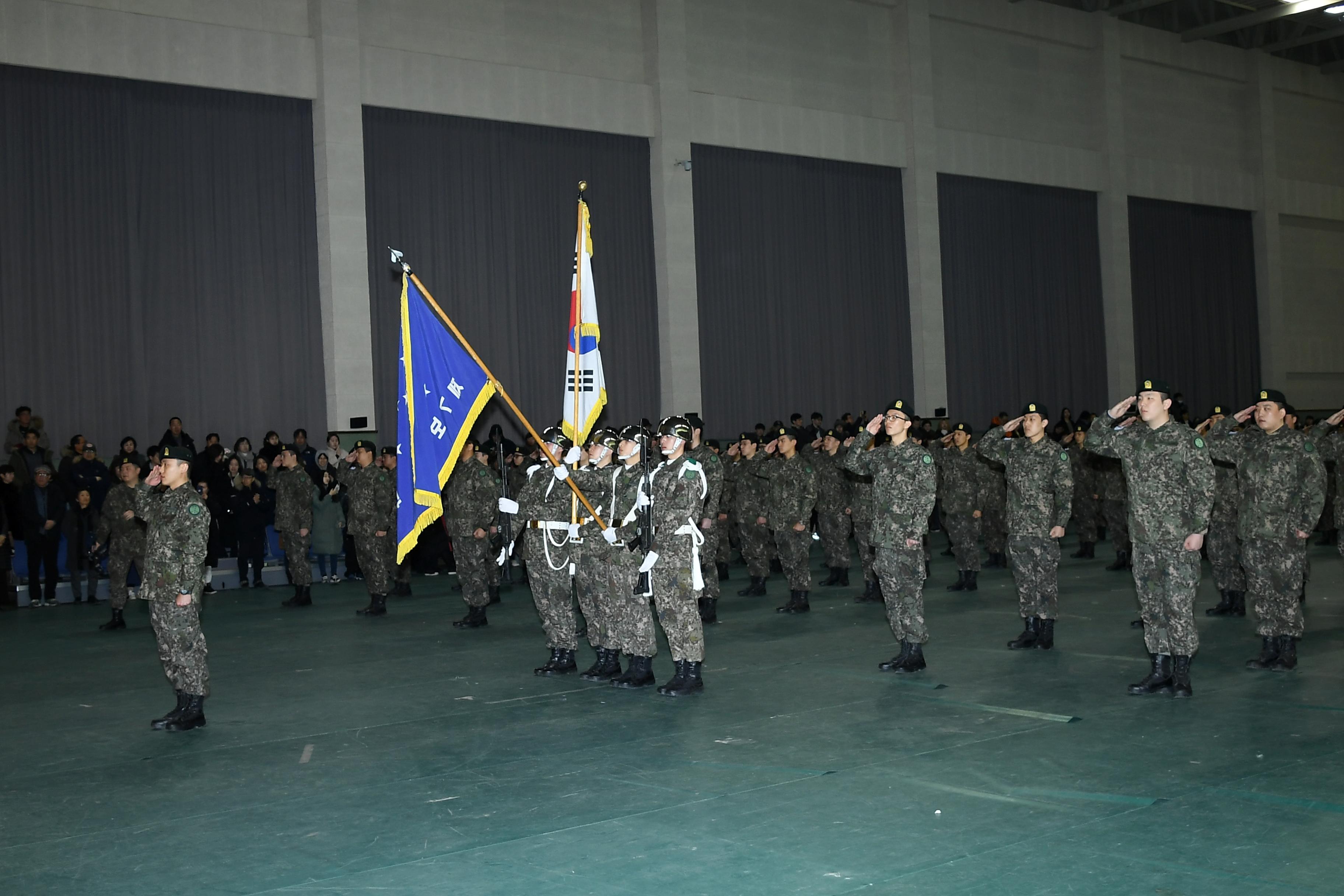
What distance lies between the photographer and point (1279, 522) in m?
8.73

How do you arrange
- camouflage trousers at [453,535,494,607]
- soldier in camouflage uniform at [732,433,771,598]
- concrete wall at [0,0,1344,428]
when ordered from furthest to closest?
concrete wall at [0,0,1344,428] → soldier in camouflage uniform at [732,433,771,598] → camouflage trousers at [453,535,494,607]

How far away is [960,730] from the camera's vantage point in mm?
7188

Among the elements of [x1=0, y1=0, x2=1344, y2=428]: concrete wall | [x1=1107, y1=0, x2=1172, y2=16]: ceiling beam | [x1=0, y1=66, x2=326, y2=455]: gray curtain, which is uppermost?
[x1=1107, y1=0, x2=1172, y2=16]: ceiling beam

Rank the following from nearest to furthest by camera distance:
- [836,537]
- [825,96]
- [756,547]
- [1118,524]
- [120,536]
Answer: [120,536] → [756,547] → [836,537] → [1118,524] → [825,96]

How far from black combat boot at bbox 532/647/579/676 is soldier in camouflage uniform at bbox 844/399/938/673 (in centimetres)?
231

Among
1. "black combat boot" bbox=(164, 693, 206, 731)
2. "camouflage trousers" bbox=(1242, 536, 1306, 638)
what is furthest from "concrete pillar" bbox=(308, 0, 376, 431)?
"camouflage trousers" bbox=(1242, 536, 1306, 638)

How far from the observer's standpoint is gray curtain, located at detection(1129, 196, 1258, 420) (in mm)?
30281

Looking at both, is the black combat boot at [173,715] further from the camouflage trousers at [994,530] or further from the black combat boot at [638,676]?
the camouflage trousers at [994,530]

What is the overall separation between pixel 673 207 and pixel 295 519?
10.4 m

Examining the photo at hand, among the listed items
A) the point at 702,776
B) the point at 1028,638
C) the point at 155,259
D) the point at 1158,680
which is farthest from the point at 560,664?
the point at 155,259

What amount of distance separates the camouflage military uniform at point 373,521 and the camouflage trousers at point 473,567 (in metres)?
1.31

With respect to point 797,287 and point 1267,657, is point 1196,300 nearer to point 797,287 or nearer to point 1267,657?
point 797,287

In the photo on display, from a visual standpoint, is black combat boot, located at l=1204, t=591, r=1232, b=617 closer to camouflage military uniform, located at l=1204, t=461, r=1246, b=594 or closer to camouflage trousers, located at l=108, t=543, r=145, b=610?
camouflage military uniform, located at l=1204, t=461, r=1246, b=594

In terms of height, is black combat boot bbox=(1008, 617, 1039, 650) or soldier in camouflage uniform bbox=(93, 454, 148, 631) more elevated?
soldier in camouflage uniform bbox=(93, 454, 148, 631)
